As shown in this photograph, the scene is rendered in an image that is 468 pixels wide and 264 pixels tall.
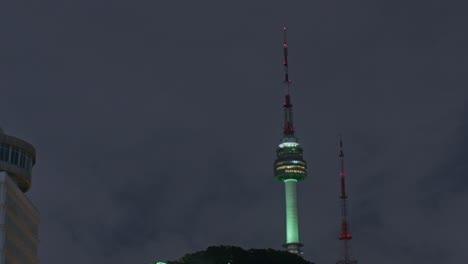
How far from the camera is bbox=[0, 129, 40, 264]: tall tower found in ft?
371

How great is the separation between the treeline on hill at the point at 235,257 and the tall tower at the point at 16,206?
23.1m

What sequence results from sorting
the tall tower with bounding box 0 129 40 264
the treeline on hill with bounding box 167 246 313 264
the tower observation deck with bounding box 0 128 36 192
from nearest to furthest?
the tall tower with bounding box 0 129 40 264 → the treeline on hill with bounding box 167 246 313 264 → the tower observation deck with bounding box 0 128 36 192

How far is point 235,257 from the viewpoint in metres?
115

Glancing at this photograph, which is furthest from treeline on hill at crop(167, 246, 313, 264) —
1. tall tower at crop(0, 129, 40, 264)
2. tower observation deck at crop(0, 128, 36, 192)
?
tower observation deck at crop(0, 128, 36, 192)

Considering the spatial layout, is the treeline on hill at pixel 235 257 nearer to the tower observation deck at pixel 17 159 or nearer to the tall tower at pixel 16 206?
the tall tower at pixel 16 206

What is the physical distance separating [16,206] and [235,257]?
31.8 meters

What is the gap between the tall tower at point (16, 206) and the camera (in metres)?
113

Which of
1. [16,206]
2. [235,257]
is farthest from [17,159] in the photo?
[235,257]

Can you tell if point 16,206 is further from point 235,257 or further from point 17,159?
point 235,257

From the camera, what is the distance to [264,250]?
11988 cm

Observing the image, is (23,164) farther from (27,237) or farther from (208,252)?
(208,252)

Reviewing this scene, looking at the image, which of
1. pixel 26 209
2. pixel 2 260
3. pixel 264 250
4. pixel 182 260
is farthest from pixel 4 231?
pixel 264 250

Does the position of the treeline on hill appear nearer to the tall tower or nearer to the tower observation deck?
the tall tower

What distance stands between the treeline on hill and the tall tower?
23054 millimetres
